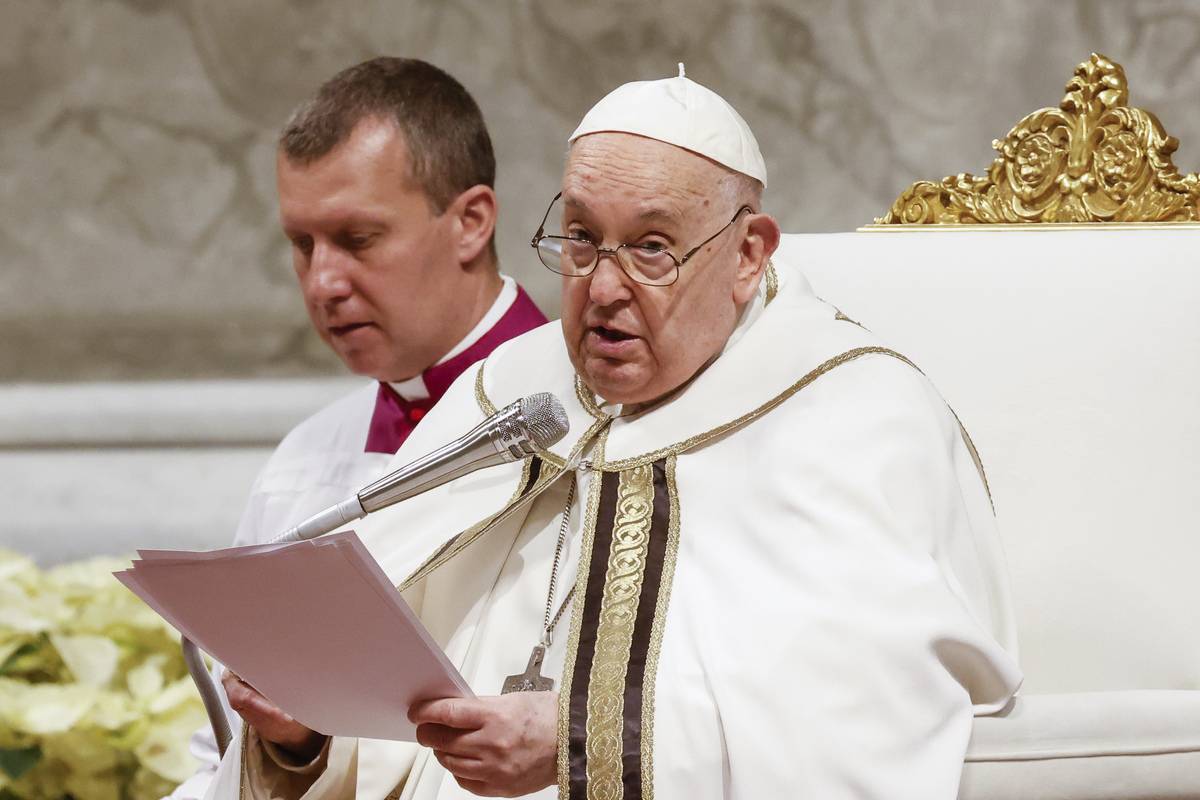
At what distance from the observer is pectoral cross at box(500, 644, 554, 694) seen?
2.18 m

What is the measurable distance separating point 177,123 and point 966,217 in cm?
223

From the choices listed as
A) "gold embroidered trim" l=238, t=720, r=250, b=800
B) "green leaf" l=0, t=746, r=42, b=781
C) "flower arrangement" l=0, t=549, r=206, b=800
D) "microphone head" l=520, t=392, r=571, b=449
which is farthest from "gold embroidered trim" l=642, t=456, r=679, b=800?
"green leaf" l=0, t=746, r=42, b=781

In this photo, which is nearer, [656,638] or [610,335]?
[656,638]

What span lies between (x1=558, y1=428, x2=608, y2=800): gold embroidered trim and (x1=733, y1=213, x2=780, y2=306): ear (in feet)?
0.94

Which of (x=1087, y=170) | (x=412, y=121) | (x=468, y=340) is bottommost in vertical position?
(x=468, y=340)

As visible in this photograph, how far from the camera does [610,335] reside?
2246mm

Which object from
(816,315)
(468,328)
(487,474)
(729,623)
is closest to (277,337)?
(468,328)

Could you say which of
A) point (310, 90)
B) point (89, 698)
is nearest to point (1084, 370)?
point (89, 698)

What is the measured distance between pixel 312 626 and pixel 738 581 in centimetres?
55

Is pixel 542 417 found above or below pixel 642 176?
below

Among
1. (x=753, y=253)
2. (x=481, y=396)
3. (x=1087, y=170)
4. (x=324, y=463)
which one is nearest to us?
(x=753, y=253)

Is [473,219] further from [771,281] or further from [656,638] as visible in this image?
[656,638]

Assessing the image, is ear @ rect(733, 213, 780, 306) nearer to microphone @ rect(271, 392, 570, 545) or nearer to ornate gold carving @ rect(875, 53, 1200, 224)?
microphone @ rect(271, 392, 570, 545)

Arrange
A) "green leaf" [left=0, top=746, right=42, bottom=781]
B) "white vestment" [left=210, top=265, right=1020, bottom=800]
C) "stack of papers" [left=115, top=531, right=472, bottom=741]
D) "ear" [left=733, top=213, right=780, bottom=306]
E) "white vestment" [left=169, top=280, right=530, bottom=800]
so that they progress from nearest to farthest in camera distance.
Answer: "stack of papers" [left=115, top=531, right=472, bottom=741], "white vestment" [left=210, top=265, right=1020, bottom=800], "ear" [left=733, top=213, right=780, bottom=306], "green leaf" [left=0, top=746, right=42, bottom=781], "white vestment" [left=169, top=280, right=530, bottom=800]
